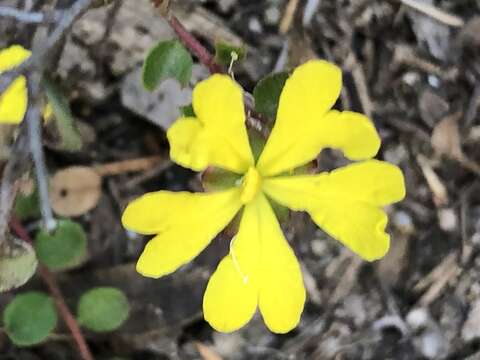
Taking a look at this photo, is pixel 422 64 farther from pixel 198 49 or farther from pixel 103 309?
pixel 103 309

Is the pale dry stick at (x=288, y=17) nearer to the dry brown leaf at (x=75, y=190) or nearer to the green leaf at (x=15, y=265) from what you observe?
the dry brown leaf at (x=75, y=190)

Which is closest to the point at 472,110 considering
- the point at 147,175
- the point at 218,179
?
the point at 147,175

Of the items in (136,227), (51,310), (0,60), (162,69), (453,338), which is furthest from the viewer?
(453,338)

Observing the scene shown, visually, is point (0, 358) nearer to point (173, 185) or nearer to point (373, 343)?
point (173, 185)

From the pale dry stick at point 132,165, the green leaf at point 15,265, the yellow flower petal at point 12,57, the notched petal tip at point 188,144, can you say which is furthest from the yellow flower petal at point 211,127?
the pale dry stick at point 132,165

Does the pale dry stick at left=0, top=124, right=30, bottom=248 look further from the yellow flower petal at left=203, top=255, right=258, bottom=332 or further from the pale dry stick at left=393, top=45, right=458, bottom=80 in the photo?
the pale dry stick at left=393, top=45, right=458, bottom=80

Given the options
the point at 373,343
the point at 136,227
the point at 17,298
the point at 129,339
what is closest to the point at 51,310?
the point at 17,298
